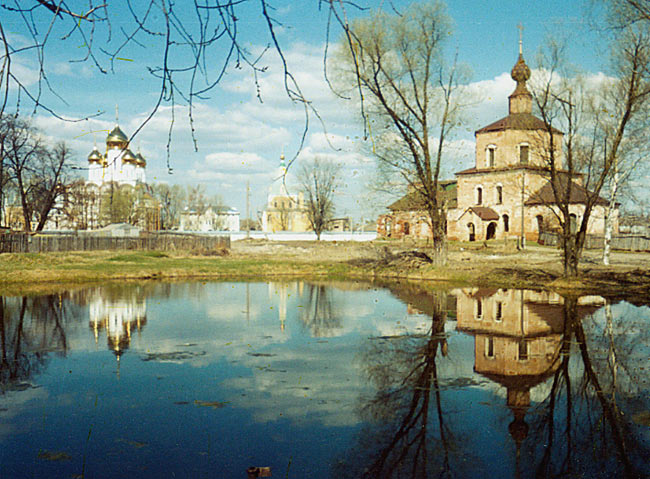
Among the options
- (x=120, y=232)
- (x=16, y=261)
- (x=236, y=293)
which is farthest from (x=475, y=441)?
→ (x=120, y=232)

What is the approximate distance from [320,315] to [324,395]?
7579mm

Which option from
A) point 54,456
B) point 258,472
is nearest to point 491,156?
point 258,472

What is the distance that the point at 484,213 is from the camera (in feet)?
178

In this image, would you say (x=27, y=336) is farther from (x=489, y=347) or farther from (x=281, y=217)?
(x=281, y=217)

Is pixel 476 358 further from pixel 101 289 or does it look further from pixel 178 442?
pixel 101 289

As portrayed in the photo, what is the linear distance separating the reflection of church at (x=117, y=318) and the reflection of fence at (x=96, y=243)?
73.8ft

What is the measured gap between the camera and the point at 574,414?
6.73 metres

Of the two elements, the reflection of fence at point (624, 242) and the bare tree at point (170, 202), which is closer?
the reflection of fence at point (624, 242)

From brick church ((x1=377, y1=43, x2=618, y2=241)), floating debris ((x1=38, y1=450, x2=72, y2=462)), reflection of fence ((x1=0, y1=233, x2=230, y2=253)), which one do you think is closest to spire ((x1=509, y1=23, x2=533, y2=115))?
brick church ((x1=377, y1=43, x2=618, y2=241))

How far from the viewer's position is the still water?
538cm

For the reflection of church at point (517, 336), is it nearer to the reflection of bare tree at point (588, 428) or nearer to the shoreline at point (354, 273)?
the reflection of bare tree at point (588, 428)

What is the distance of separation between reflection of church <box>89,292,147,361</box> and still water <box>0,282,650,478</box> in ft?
0.33

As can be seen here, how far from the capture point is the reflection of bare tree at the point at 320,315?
12891mm

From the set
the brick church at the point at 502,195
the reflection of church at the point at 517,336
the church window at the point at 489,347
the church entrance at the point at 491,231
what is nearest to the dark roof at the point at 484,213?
the brick church at the point at 502,195
